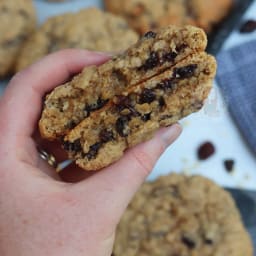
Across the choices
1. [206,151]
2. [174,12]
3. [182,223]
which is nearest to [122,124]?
[182,223]

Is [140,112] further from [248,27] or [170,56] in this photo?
[248,27]

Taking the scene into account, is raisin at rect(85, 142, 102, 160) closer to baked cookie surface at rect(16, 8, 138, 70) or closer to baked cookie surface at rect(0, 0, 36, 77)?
baked cookie surface at rect(16, 8, 138, 70)

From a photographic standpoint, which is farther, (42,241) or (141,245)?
(141,245)

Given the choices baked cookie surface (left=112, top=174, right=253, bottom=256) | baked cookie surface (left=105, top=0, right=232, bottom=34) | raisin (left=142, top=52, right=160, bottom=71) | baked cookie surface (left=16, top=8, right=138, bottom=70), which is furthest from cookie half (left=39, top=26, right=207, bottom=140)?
baked cookie surface (left=105, top=0, right=232, bottom=34)

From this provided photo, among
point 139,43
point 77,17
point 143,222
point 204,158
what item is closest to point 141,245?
point 143,222

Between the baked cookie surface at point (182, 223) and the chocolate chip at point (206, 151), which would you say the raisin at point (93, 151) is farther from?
the chocolate chip at point (206, 151)

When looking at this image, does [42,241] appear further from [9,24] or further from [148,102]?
[9,24]
